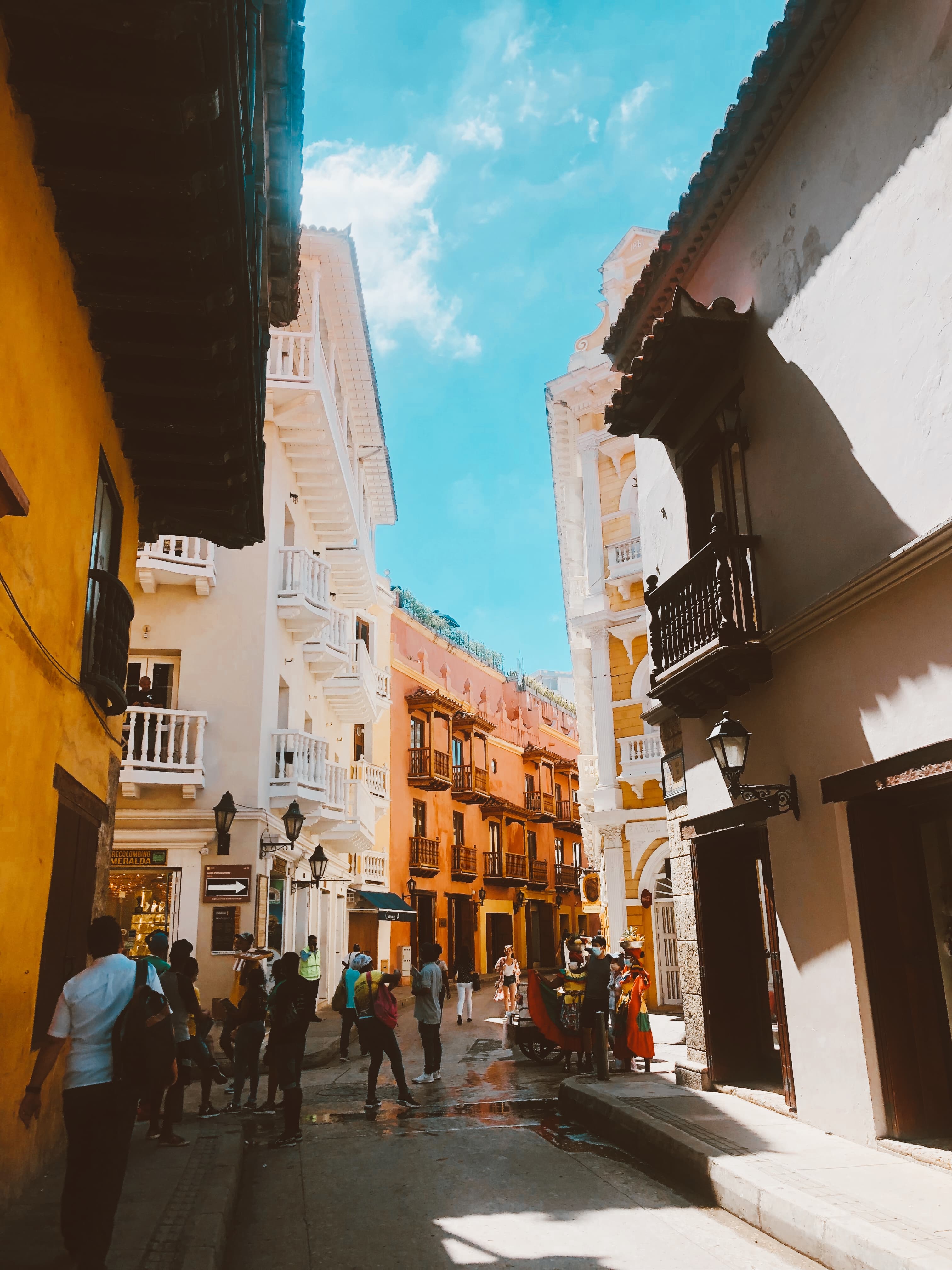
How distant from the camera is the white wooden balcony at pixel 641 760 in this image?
2095cm

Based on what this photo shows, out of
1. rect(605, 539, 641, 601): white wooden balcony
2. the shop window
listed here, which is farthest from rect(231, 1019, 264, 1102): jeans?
the shop window

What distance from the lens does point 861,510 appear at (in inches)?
277

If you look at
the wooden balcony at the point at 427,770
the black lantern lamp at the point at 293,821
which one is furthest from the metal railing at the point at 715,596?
the wooden balcony at the point at 427,770

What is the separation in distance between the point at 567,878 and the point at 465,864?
12358 mm

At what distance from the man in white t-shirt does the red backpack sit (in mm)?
5718

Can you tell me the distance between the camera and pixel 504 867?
42.0 meters

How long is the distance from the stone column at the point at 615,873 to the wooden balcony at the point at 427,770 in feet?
46.3

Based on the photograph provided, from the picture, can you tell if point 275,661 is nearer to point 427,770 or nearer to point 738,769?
point 738,769

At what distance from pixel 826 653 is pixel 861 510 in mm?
1068

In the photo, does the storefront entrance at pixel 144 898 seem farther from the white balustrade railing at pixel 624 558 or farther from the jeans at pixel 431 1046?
the white balustrade railing at pixel 624 558

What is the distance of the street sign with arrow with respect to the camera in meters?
16.2

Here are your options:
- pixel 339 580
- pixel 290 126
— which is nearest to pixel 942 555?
pixel 290 126

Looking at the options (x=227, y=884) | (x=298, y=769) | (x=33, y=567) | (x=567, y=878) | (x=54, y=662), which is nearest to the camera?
(x=33, y=567)

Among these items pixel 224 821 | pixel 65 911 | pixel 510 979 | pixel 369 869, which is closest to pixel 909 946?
pixel 65 911
